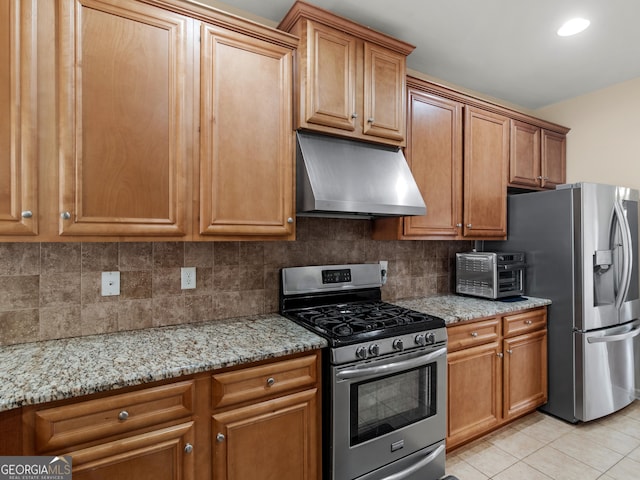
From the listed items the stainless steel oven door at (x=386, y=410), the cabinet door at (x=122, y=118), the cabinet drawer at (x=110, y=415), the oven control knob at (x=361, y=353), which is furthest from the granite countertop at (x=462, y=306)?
the cabinet door at (x=122, y=118)

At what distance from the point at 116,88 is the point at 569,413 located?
3455mm

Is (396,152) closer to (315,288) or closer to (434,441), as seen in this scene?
(315,288)

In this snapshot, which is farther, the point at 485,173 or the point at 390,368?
the point at 485,173

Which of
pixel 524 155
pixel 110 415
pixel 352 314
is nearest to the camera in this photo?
pixel 110 415

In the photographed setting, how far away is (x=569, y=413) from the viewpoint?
2.59 metres

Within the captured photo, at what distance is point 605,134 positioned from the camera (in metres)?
3.15

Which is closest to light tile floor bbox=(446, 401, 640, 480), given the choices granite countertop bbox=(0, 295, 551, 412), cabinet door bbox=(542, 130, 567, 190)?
granite countertop bbox=(0, 295, 551, 412)

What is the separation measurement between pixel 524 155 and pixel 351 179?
6.25 ft

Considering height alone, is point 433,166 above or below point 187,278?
above

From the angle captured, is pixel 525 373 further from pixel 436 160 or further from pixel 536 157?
pixel 536 157

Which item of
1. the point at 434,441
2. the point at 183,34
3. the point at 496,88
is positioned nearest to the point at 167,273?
the point at 183,34

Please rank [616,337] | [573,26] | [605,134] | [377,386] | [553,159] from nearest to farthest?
[377,386]
[573,26]
[616,337]
[605,134]
[553,159]

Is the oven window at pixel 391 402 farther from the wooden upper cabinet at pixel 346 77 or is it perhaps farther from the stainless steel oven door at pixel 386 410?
the wooden upper cabinet at pixel 346 77

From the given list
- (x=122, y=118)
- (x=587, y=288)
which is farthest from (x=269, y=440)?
(x=587, y=288)
